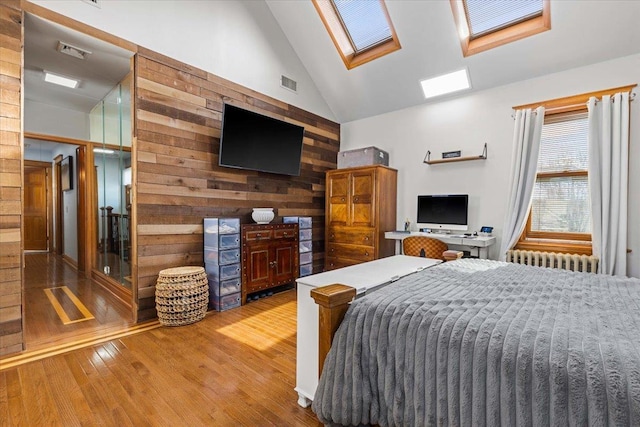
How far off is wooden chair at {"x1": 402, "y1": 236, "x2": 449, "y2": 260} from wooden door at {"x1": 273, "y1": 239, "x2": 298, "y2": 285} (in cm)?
145

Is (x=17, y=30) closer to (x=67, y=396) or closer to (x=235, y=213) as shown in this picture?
(x=235, y=213)

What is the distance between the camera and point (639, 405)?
74cm

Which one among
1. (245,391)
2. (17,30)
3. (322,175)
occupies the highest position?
(17,30)

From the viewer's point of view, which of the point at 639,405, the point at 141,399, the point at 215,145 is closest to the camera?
the point at 639,405

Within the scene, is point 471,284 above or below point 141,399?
above

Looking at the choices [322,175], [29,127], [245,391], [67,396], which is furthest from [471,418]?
[29,127]

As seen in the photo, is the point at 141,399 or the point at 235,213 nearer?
the point at 141,399

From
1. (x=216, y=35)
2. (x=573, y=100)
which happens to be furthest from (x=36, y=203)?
(x=573, y=100)

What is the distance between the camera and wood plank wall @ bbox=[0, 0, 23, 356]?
218 centimetres

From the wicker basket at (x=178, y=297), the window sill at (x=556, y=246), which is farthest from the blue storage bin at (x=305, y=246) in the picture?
the window sill at (x=556, y=246)

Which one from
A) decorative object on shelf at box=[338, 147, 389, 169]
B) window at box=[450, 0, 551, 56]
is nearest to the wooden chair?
decorative object on shelf at box=[338, 147, 389, 169]

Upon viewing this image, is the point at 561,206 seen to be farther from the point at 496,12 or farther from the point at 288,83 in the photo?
the point at 288,83

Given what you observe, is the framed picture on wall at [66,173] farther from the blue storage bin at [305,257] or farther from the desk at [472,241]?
the desk at [472,241]

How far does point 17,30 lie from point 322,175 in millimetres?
3638
